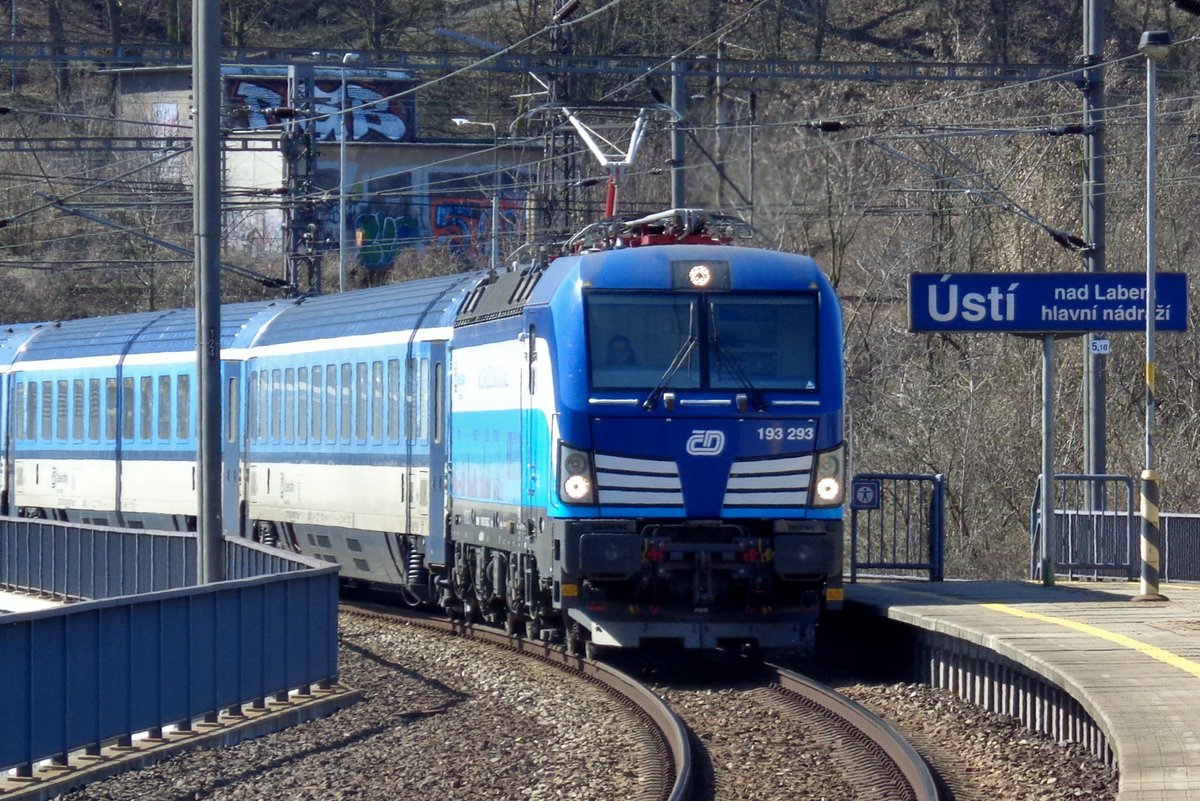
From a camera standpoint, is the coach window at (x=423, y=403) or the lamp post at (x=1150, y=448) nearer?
the lamp post at (x=1150, y=448)

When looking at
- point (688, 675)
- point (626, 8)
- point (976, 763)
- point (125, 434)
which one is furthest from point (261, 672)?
point (626, 8)

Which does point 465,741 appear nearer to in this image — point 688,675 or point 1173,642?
point 688,675

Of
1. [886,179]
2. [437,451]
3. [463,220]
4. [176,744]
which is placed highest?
[463,220]

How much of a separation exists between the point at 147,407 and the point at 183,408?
1287 millimetres

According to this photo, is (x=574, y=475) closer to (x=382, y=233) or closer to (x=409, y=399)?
(x=409, y=399)

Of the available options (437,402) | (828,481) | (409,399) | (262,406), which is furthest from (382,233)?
(828,481)

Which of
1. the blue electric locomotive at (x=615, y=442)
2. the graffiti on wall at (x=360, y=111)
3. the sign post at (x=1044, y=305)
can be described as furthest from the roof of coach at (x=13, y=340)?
the graffiti on wall at (x=360, y=111)

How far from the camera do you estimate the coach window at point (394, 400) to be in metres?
18.4

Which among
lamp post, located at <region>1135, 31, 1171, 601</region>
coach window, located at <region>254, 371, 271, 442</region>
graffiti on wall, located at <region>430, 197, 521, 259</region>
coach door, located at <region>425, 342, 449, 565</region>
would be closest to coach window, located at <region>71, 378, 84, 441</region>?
coach window, located at <region>254, 371, 271, 442</region>

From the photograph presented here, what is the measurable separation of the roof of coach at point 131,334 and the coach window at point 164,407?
428 mm

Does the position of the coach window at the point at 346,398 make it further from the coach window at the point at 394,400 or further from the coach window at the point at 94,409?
the coach window at the point at 94,409

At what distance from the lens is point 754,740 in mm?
11109

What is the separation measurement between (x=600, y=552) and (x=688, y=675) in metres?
1.97

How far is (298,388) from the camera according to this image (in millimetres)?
21062
